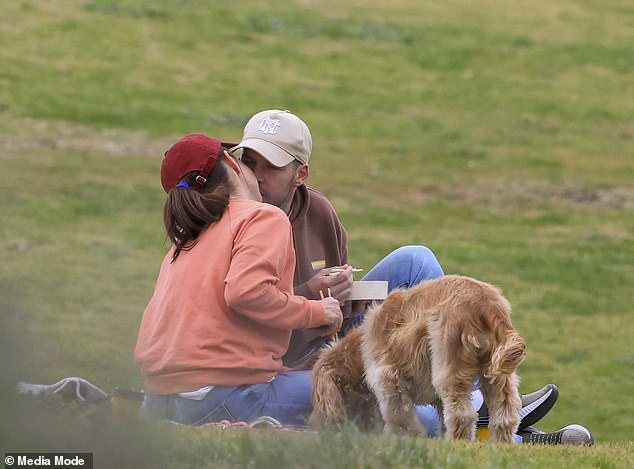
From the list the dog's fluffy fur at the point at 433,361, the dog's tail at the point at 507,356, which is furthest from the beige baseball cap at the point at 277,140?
the dog's tail at the point at 507,356

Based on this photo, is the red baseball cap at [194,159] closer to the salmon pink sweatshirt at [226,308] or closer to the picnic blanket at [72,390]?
the salmon pink sweatshirt at [226,308]

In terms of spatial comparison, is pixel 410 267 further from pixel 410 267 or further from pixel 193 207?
pixel 193 207

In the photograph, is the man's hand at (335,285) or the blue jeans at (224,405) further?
the man's hand at (335,285)

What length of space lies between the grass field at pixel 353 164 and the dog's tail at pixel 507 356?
340 mm

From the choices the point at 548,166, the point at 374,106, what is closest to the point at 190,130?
the point at 374,106

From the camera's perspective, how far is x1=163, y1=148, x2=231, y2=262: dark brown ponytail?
18.7 feet

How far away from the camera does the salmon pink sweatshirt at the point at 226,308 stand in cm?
555

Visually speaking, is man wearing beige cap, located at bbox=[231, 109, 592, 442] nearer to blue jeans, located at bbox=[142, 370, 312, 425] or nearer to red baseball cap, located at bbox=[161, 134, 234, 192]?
red baseball cap, located at bbox=[161, 134, 234, 192]

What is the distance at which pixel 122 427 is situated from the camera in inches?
198

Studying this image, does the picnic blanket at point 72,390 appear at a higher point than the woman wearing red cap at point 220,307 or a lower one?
lower

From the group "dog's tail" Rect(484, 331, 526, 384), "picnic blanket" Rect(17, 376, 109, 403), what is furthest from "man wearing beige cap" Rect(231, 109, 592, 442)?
"picnic blanket" Rect(17, 376, 109, 403)

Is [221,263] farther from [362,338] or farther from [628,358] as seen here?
[628,358]

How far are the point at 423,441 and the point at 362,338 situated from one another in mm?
911

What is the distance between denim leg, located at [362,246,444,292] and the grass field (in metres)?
1.38
